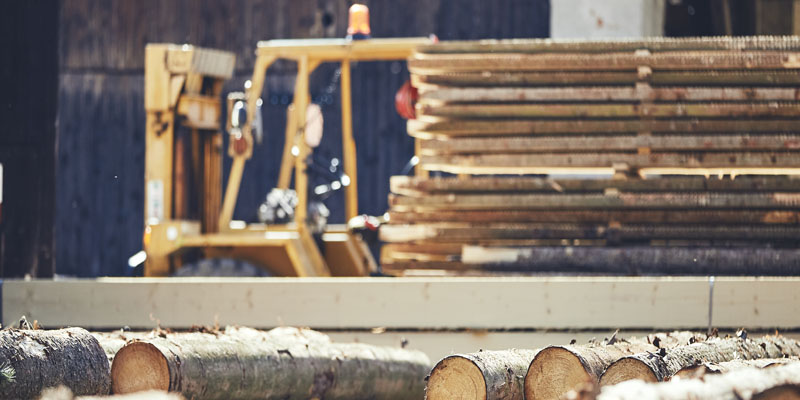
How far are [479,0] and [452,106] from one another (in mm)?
7325

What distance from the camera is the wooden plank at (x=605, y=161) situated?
338 inches

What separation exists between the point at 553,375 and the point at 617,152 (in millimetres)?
3343

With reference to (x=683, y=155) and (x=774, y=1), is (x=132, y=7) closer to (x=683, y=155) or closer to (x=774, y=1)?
(x=774, y=1)

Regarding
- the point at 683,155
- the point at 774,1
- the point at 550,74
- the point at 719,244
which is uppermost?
the point at 774,1

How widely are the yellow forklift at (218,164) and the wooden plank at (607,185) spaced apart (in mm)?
2258

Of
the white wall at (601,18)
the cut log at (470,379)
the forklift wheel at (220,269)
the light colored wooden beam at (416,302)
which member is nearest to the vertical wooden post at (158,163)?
the forklift wheel at (220,269)

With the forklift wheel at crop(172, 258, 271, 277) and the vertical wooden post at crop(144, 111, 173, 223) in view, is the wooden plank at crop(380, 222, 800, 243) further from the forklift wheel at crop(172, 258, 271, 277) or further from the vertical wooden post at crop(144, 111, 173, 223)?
the vertical wooden post at crop(144, 111, 173, 223)

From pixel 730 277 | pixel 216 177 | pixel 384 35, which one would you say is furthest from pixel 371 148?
pixel 730 277

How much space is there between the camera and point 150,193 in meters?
11.2

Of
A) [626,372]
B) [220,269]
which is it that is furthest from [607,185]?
[220,269]

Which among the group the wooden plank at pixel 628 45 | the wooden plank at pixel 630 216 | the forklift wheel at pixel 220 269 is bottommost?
the forklift wheel at pixel 220 269

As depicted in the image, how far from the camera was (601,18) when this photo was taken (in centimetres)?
1262

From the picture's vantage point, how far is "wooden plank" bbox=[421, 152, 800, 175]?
338 inches

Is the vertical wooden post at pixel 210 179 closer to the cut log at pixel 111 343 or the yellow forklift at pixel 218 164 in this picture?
the yellow forklift at pixel 218 164
